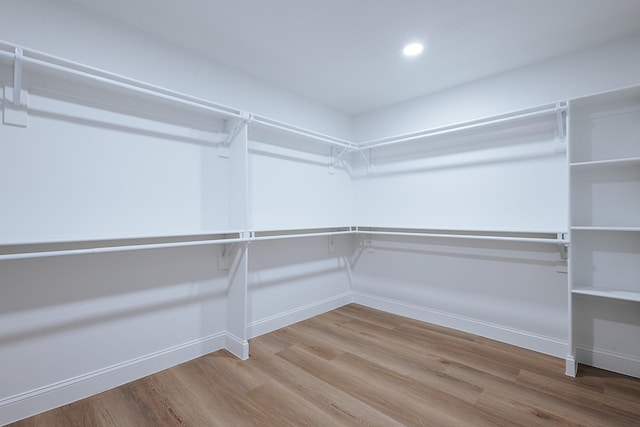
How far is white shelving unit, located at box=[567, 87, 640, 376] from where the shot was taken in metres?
1.98

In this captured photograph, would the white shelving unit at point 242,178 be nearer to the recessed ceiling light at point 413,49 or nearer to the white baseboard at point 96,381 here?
the white baseboard at point 96,381

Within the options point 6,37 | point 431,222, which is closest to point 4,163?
point 6,37

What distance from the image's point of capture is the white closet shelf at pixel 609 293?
1.82m

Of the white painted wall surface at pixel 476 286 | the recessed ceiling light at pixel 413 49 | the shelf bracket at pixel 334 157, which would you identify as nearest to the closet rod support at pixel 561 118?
the white painted wall surface at pixel 476 286

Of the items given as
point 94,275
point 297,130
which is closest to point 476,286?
point 297,130

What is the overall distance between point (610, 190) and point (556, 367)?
129 cm

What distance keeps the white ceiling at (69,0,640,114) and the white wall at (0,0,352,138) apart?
0.25ft

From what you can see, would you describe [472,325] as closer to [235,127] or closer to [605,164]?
[605,164]

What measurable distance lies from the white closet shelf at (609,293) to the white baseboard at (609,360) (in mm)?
452

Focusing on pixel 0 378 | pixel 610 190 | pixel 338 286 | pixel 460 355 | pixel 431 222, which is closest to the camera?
pixel 0 378

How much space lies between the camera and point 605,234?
2.08 m

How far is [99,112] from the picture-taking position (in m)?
1.81

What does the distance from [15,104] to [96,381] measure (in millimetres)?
1607

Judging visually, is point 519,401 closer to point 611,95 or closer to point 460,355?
point 460,355
